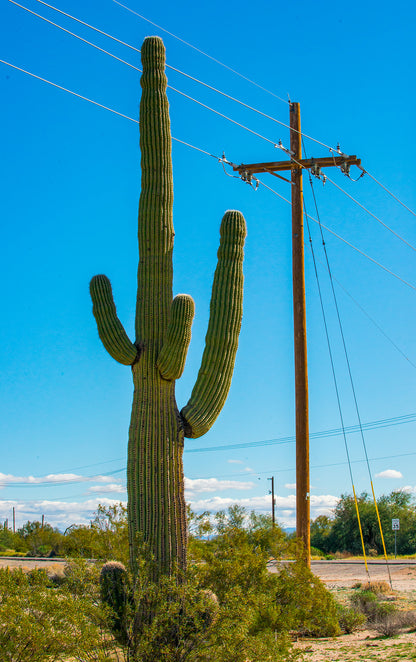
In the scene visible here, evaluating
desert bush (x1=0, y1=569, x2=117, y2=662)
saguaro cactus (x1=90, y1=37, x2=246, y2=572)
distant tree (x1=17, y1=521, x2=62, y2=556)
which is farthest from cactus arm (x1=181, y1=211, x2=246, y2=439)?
distant tree (x1=17, y1=521, x2=62, y2=556)

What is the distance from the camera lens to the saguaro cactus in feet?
29.3

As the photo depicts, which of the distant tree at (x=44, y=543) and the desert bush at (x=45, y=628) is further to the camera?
the distant tree at (x=44, y=543)

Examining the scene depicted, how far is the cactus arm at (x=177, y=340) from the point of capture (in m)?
9.42

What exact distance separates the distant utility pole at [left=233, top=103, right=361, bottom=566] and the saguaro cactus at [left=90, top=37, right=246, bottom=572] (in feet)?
11.3

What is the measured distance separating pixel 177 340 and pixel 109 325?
1.07 metres

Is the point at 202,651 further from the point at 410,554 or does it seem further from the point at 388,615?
the point at 410,554

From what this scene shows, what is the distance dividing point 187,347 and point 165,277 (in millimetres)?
1271

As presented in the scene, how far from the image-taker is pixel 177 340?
943 cm

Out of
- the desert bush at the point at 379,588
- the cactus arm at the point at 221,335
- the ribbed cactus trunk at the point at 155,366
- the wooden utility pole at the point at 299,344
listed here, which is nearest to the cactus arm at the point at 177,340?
the ribbed cactus trunk at the point at 155,366

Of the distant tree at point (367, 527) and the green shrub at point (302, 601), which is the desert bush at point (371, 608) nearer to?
the green shrub at point (302, 601)

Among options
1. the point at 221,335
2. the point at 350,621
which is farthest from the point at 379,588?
the point at 221,335

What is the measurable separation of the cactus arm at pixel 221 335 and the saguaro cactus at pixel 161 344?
14 millimetres

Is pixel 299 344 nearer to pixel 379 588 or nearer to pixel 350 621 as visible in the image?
pixel 350 621

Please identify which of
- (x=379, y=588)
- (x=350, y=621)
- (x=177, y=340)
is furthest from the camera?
(x=379, y=588)
